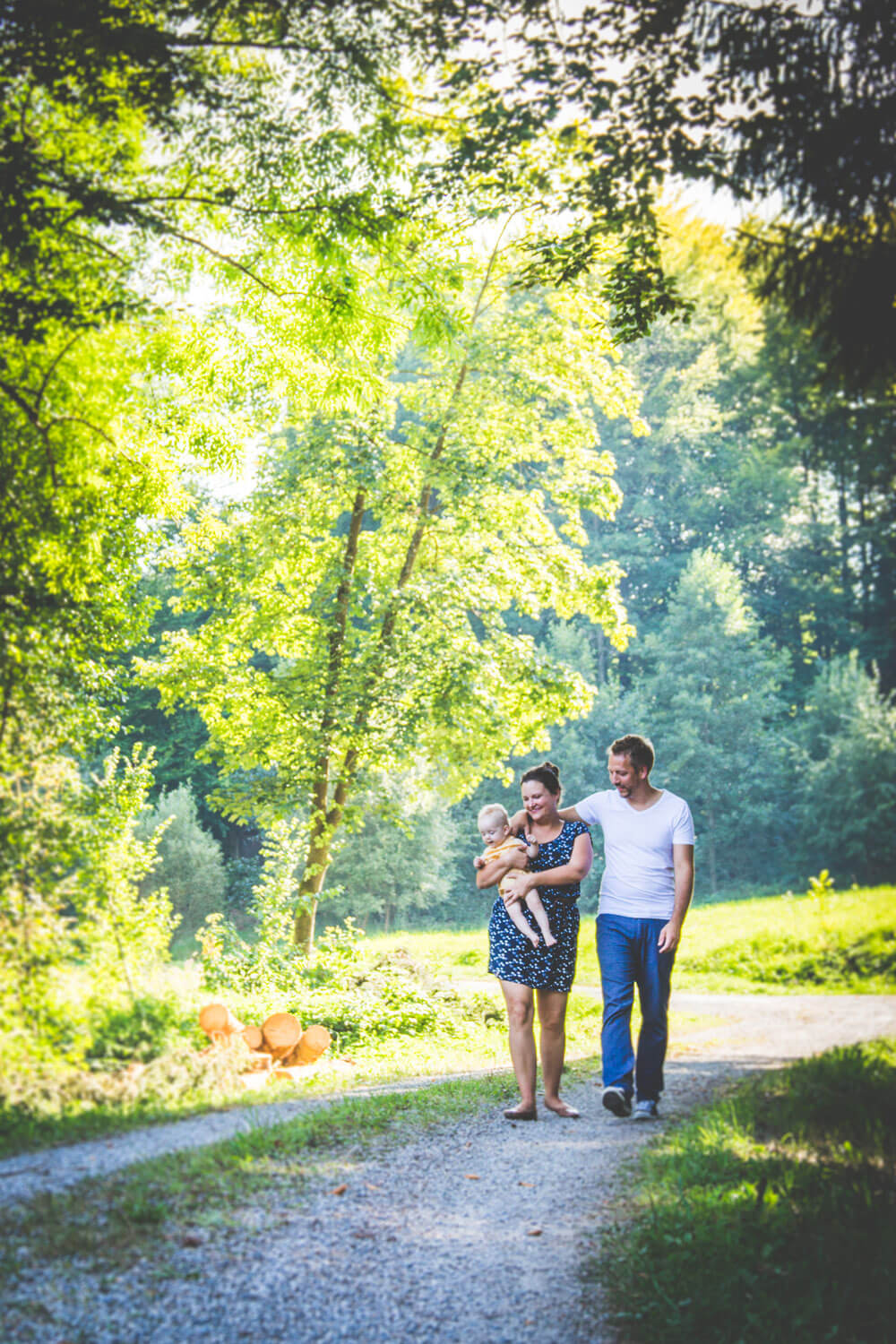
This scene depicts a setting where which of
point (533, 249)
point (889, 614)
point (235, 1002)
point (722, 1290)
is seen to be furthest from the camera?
point (235, 1002)

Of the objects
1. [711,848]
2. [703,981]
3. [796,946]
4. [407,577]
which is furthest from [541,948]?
[711,848]

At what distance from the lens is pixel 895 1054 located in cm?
437

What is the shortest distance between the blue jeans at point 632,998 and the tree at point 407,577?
567 centimetres

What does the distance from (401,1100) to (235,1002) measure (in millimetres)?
1385

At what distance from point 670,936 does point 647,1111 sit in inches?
41.6

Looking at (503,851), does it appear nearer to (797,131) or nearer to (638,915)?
(638,915)

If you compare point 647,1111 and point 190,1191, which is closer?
point 190,1191

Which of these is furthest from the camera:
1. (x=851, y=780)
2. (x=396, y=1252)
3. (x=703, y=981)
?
(x=703, y=981)

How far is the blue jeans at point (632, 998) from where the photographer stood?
512 centimetres

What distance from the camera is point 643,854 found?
17.0 feet

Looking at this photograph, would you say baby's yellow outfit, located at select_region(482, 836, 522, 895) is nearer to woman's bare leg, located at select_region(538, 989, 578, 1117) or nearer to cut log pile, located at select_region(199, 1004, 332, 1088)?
woman's bare leg, located at select_region(538, 989, 578, 1117)

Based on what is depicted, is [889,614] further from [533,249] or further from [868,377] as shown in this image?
[533,249]

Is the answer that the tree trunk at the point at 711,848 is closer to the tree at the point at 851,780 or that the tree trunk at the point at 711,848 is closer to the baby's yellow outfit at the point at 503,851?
the tree at the point at 851,780

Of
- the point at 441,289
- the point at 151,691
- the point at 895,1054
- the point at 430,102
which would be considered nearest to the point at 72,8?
the point at 430,102
